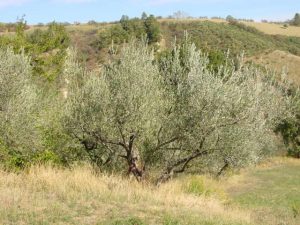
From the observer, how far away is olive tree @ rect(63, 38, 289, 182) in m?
13.4

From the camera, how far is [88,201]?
36.3ft

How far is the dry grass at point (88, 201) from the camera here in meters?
9.93

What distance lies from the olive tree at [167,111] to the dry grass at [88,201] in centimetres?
133

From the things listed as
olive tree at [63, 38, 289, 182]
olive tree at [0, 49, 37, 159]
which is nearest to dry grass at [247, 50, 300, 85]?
olive tree at [63, 38, 289, 182]

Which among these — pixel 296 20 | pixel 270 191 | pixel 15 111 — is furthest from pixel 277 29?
pixel 15 111

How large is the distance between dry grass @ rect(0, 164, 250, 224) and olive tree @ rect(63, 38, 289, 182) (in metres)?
1.33

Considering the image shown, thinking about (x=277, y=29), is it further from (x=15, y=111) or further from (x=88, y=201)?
(x=88, y=201)

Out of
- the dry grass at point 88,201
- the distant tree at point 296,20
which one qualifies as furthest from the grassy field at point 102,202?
the distant tree at point 296,20

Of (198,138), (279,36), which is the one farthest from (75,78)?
(279,36)

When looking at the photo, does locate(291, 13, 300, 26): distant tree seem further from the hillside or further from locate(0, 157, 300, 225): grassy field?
locate(0, 157, 300, 225): grassy field

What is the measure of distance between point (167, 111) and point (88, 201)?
426 cm

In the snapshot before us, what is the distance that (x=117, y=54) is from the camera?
1511cm

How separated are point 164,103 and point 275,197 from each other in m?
12.5

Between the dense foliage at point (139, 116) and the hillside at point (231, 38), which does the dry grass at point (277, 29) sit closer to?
the hillside at point (231, 38)
